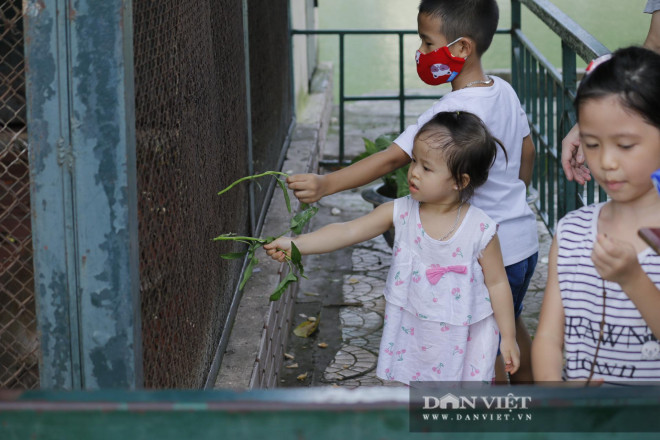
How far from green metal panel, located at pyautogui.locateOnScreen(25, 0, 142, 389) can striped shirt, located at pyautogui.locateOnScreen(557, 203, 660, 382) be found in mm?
976

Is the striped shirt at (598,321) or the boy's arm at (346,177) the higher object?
the boy's arm at (346,177)

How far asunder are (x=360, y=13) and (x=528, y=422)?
48.0ft

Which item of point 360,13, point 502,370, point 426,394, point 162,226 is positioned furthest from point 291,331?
point 360,13

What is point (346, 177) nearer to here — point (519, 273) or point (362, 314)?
point (519, 273)

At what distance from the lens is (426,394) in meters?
1.09

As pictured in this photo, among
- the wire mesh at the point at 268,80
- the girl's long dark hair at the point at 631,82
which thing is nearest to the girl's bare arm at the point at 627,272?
the girl's long dark hair at the point at 631,82

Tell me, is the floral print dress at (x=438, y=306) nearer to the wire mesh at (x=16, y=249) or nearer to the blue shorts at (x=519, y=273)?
the blue shorts at (x=519, y=273)

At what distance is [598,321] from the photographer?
6.61 ft

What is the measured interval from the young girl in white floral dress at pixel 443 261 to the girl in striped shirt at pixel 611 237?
Answer: 0.54 m

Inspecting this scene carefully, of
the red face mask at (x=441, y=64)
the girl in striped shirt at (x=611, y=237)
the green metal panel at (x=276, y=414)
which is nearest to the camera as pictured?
the green metal panel at (x=276, y=414)

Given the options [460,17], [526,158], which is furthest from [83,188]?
[526,158]

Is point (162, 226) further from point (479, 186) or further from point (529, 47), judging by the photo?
point (529, 47)

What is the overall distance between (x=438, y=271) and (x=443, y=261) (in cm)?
4

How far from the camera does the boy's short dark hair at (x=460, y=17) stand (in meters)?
2.97
